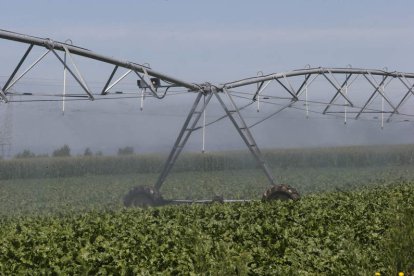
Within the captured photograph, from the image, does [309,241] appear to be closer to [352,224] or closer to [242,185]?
[352,224]

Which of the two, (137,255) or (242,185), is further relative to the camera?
(242,185)

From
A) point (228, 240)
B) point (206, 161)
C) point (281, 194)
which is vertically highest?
point (206, 161)

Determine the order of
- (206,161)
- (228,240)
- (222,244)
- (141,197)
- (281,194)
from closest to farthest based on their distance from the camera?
(222,244) → (228,240) → (281,194) → (141,197) → (206,161)

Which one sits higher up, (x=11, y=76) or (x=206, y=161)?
(x=11, y=76)

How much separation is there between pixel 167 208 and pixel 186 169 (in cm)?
2692

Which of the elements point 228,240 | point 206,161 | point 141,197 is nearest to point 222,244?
point 228,240

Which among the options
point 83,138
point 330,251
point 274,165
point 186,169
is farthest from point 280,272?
point 274,165

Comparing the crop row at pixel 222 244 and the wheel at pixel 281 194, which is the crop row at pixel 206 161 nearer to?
the wheel at pixel 281 194

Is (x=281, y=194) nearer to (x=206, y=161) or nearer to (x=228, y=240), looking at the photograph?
(x=228, y=240)

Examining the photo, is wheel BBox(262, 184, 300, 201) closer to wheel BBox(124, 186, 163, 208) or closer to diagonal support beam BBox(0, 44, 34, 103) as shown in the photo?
wheel BBox(124, 186, 163, 208)

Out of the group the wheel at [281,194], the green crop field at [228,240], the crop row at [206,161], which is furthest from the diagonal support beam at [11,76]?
the crop row at [206,161]

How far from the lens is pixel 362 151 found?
5284 centimetres

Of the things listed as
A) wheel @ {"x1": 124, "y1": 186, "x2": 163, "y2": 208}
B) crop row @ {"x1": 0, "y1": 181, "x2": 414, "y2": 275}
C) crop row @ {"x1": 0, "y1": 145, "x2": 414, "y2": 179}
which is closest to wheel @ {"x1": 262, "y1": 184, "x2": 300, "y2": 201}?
wheel @ {"x1": 124, "y1": 186, "x2": 163, "y2": 208}

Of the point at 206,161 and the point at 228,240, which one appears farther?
the point at 206,161
